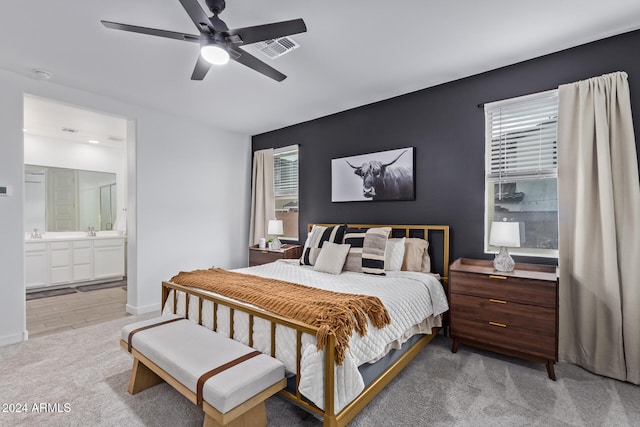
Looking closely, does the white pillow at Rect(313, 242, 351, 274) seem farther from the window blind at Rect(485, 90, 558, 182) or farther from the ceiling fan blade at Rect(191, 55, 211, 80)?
the ceiling fan blade at Rect(191, 55, 211, 80)

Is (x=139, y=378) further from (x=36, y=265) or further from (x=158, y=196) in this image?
(x=36, y=265)

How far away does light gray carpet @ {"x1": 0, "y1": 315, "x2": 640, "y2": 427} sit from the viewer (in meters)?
1.87

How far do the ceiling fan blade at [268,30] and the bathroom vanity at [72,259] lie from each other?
206 inches

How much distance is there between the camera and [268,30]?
1.85 meters

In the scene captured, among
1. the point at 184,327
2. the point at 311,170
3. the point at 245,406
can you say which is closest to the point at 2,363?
the point at 184,327

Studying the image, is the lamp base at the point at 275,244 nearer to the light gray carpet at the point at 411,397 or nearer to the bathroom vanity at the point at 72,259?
the light gray carpet at the point at 411,397

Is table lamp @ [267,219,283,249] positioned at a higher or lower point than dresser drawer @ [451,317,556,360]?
higher

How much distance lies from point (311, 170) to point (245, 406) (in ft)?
11.2

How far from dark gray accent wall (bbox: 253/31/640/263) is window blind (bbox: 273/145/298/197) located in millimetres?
601

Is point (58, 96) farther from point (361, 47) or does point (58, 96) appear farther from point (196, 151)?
point (361, 47)

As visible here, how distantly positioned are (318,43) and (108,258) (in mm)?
5474

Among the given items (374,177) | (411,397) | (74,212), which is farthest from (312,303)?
(74,212)

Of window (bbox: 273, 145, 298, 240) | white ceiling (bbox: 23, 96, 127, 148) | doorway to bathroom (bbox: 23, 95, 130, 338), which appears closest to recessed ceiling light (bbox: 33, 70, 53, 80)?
white ceiling (bbox: 23, 96, 127, 148)

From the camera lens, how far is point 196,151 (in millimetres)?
4594
